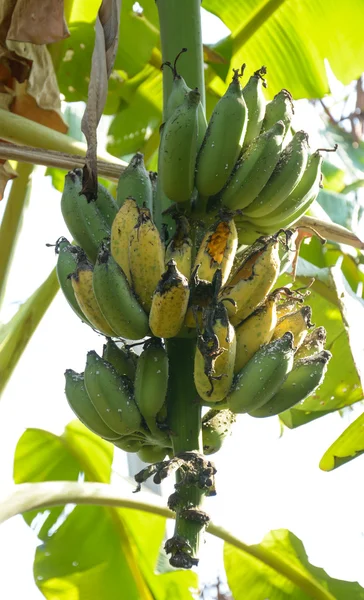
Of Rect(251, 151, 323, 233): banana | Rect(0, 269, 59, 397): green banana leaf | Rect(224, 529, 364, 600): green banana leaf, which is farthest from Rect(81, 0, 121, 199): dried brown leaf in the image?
Rect(224, 529, 364, 600): green banana leaf

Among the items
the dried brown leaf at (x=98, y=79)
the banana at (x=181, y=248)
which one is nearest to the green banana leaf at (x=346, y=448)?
the banana at (x=181, y=248)

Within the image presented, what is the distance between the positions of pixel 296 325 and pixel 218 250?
0.18 metres

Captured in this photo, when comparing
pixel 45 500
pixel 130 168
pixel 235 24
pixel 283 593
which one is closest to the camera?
pixel 130 168

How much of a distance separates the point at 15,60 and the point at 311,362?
998mm

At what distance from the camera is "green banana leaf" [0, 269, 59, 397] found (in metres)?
1.57

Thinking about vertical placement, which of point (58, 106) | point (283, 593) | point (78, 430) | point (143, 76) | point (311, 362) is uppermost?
point (143, 76)

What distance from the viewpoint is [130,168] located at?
41.6 inches

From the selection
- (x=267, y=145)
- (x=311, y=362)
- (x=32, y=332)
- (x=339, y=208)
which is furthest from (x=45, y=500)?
(x=339, y=208)

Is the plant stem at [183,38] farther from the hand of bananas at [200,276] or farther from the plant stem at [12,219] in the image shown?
the plant stem at [12,219]

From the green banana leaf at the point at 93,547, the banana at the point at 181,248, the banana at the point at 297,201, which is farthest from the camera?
the green banana leaf at the point at 93,547

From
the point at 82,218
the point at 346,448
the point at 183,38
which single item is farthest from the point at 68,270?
the point at 346,448

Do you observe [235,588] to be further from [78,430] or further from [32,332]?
[32,332]

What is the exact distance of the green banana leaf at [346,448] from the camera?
5.46 feet

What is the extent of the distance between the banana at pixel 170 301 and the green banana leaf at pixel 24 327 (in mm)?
747
